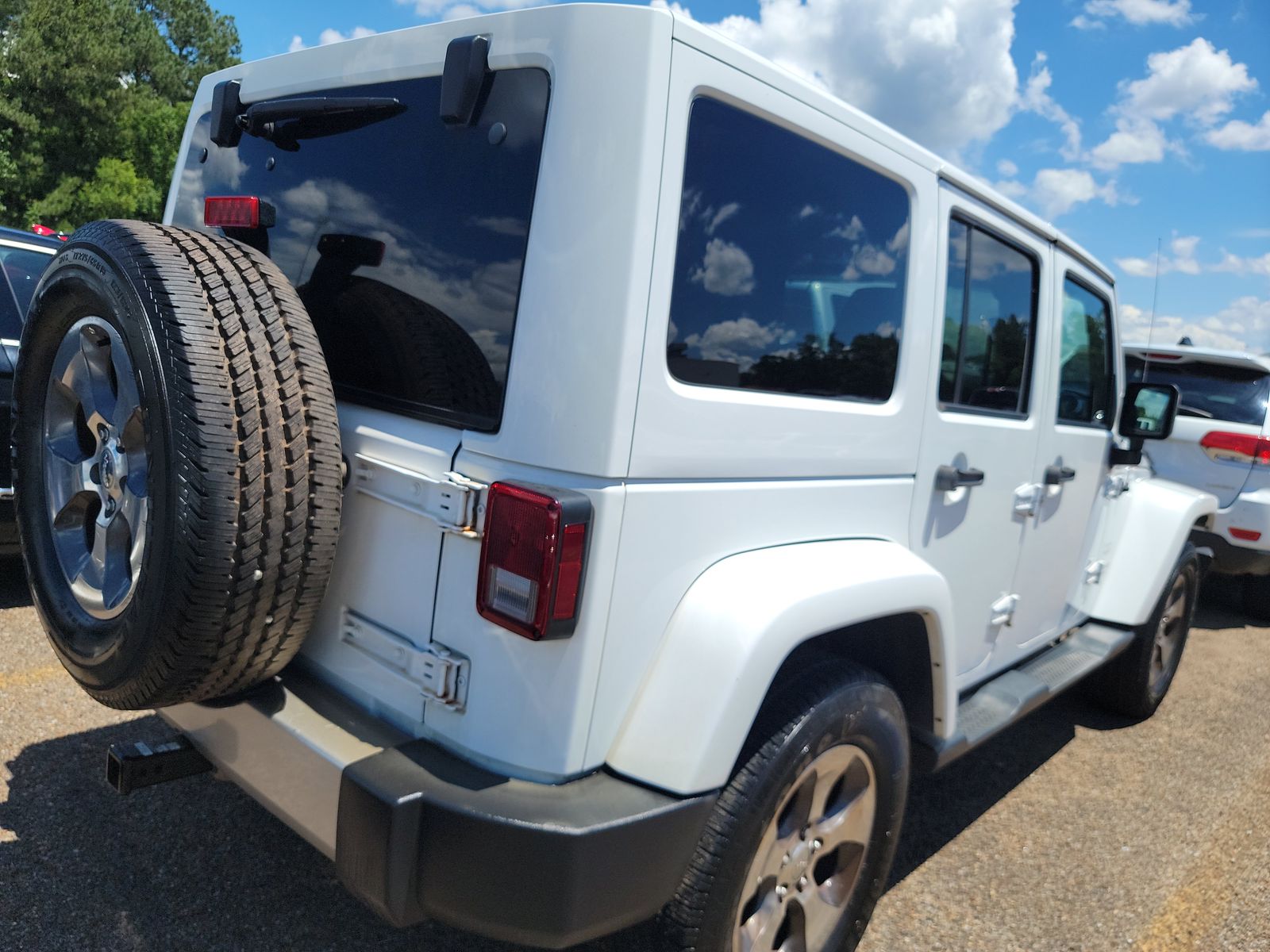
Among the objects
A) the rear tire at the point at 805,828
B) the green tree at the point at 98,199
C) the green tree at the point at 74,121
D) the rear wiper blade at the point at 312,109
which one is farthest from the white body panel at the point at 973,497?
the green tree at the point at 98,199

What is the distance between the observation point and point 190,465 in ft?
5.60

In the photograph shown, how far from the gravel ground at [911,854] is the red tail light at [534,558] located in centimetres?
119

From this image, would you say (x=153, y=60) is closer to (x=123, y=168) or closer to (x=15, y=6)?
(x=15, y=6)

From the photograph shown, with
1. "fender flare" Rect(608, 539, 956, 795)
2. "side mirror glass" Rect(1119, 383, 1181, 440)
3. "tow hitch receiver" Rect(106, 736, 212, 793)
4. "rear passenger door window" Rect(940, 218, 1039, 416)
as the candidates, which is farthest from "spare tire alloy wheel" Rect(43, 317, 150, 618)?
"side mirror glass" Rect(1119, 383, 1181, 440)

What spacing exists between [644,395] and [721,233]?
39 cm

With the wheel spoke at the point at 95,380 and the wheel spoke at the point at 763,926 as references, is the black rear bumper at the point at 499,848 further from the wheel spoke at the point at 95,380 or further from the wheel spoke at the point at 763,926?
the wheel spoke at the point at 95,380

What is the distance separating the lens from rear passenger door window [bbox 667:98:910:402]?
1.84 metres

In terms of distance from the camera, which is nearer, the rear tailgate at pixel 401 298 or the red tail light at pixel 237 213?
the rear tailgate at pixel 401 298

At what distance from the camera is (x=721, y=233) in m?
1.89

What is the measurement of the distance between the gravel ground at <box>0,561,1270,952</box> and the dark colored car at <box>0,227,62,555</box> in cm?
50

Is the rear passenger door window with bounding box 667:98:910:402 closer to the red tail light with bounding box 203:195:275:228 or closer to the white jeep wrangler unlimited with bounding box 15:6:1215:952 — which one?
the white jeep wrangler unlimited with bounding box 15:6:1215:952

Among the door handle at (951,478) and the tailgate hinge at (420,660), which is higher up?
the door handle at (951,478)

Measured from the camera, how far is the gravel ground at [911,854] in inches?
95.4

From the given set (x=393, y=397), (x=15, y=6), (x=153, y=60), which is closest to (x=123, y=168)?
(x=15, y=6)
